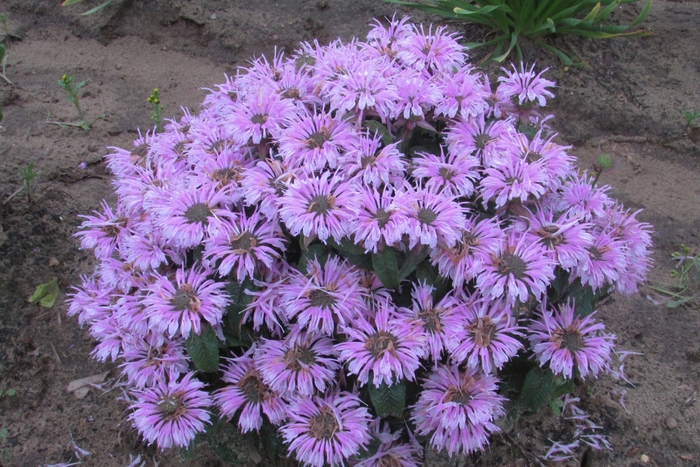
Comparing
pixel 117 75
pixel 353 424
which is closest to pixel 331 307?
pixel 353 424

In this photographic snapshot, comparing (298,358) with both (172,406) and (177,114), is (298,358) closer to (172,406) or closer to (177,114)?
(172,406)

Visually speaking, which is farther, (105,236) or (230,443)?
(105,236)

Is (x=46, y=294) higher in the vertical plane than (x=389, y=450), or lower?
lower

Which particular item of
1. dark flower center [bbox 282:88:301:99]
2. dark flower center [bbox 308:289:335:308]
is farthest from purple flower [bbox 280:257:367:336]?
dark flower center [bbox 282:88:301:99]

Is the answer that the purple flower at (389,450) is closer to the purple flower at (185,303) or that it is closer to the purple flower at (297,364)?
the purple flower at (297,364)

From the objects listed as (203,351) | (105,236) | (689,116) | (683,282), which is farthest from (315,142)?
(689,116)

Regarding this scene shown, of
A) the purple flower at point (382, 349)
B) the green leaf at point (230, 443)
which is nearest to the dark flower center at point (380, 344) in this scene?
the purple flower at point (382, 349)
